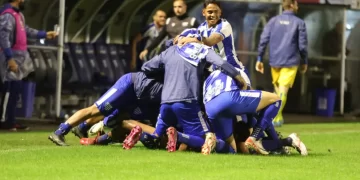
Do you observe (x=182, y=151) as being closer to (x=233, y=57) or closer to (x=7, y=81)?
(x=233, y=57)

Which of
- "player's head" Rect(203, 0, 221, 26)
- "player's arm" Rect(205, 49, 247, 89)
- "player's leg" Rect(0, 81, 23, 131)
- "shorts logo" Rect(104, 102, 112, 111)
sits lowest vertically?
"player's leg" Rect(0, 81, 23, 131)

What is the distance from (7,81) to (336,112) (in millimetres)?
9214

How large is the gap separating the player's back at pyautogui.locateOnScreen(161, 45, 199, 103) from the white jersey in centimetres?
59

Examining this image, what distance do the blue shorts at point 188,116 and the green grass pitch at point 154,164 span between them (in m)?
0.41

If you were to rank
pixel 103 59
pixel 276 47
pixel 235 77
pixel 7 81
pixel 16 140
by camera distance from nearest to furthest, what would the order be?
pixel 235 77
pixel 16 140
pixel 7 81
pixel 276 47
pixel 103 59

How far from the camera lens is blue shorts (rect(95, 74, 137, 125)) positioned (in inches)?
591

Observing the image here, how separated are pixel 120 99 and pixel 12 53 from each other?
13.3 ft

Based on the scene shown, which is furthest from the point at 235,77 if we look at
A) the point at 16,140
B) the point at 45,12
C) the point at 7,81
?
the point at 45,12

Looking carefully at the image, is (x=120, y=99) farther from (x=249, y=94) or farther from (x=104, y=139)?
(x=249, y=94)

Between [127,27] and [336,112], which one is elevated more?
[127,27]

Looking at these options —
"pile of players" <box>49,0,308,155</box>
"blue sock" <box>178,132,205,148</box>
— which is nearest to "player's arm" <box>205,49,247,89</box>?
"pile of players" <box>49,0,308,155</box>

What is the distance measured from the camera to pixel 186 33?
14.9 metres

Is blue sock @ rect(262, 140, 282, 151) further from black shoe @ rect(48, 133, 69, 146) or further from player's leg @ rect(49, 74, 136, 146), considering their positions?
black shoe @ rect(48, 133, 69, 146)

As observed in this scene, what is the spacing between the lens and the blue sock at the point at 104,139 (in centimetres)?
1522
